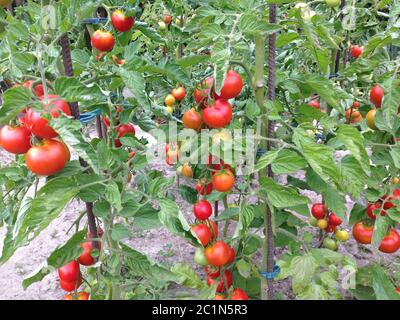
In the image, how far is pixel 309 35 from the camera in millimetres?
854

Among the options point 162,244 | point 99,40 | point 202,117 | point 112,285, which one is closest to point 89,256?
point 112,285

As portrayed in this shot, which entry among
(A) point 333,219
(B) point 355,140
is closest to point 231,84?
(B) point 355,140

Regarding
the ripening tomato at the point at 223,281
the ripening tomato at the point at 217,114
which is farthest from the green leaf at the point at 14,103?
the ripening tomato at the point at 223,281

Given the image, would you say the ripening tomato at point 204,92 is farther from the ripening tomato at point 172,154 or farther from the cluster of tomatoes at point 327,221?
the cluster of tomatoes at point 327,221

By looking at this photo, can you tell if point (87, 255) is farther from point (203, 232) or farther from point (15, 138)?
point (15, 138)

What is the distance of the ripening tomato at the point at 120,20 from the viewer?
1118 millimetres

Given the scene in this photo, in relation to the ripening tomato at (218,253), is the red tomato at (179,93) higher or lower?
higher

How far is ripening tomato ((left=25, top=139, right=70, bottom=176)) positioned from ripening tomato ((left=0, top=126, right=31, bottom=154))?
31mm

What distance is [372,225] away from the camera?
124 centimetres

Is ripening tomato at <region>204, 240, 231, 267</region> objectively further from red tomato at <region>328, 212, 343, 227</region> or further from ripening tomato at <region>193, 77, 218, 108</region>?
red tomato at <region>328, 212, 343, 227</region>

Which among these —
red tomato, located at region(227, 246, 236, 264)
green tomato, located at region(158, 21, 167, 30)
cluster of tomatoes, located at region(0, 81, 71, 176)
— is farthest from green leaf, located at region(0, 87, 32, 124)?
green tomato, located at region(158, 21, 167, 30)

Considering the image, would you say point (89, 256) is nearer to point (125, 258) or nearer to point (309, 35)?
point (125, 258)

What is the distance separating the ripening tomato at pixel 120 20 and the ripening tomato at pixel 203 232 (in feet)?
2.08
